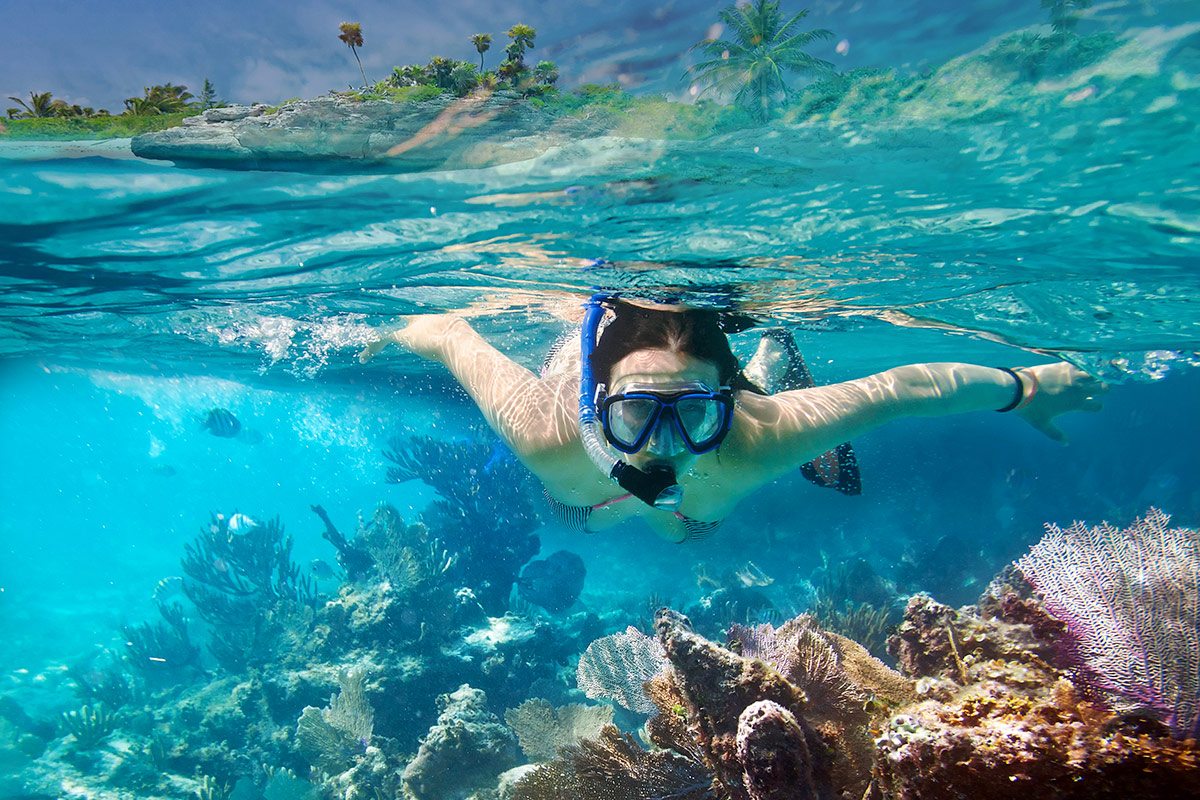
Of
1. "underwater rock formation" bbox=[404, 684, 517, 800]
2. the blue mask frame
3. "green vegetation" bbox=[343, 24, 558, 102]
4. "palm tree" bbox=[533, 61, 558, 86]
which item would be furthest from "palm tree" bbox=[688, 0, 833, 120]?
"underwater rock formation" bbox=[404, 684, 517, 800]

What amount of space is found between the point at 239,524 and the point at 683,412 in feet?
55.0

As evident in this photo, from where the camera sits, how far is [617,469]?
3.49 m

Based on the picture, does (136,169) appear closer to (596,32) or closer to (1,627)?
(596,32)

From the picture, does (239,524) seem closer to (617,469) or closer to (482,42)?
(482,42)

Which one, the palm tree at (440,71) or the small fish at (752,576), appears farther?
the small fish at (752,576)

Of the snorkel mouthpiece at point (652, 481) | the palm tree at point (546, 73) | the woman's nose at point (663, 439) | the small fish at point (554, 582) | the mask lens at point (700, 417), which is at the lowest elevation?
the snorkel mouthpiece at point (652, 481)

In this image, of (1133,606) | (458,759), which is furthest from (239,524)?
(1133,606)

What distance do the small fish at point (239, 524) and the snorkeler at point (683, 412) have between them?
13544 millimetres

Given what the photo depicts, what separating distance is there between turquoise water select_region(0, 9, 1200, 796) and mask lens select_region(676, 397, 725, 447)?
3.00m

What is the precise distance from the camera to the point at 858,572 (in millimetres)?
14562

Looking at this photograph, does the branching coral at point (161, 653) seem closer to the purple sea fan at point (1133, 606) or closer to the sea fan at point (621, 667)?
the sea fan at point (621, 667)

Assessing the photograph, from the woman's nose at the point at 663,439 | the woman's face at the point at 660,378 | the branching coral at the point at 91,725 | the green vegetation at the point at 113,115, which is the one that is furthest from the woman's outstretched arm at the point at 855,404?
the branching coral at the point at 91,725

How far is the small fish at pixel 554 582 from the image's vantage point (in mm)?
13750

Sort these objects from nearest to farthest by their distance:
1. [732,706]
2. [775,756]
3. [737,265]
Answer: [775,756], [732,706], [737,265]
